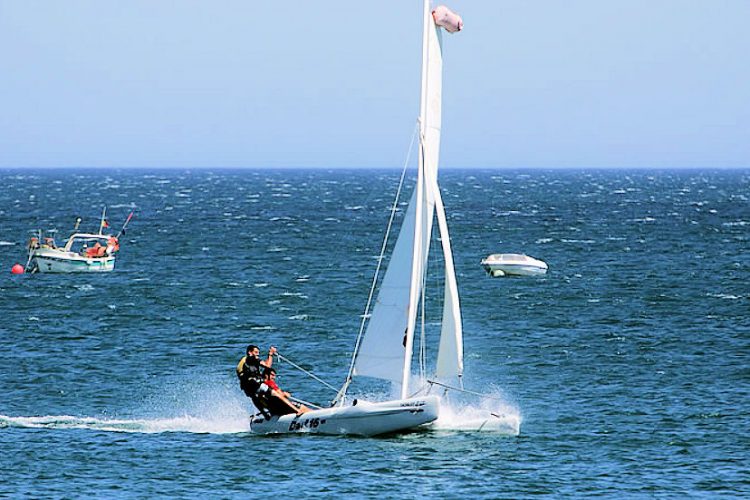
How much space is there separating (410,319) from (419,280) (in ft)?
4.03

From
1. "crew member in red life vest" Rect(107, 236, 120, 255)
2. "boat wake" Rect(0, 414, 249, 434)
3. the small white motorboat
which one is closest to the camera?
"boat wake" Rect(0, 414, 249, 434)

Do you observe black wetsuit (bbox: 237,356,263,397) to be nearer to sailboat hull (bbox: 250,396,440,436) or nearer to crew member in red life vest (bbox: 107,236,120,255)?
sailboat hull (bbox: 250,396,440,436)

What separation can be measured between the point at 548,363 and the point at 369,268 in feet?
133

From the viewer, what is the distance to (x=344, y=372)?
50.9 meters

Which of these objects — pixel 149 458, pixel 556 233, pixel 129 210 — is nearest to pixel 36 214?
pixel 129 210

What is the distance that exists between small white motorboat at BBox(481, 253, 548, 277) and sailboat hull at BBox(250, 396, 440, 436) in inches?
1952

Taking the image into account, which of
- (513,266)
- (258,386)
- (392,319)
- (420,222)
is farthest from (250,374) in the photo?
(513,266)

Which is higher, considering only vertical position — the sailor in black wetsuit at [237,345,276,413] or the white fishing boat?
the sailor in black wetsuit at [237,345,276,413]

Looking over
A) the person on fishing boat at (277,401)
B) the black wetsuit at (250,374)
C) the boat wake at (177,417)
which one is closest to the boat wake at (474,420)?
the person on fishing boat at (277,401)

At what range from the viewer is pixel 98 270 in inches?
3516

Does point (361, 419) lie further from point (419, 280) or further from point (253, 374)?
point (419, 280)

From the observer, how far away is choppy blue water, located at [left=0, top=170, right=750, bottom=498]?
114 ft

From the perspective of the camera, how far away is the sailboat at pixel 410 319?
36719 mm

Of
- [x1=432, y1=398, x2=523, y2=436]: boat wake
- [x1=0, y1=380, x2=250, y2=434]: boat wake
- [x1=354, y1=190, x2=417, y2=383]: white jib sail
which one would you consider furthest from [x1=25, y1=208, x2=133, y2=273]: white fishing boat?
[x1=354, y1=190, x2=417, y2=383]: white jib sail
